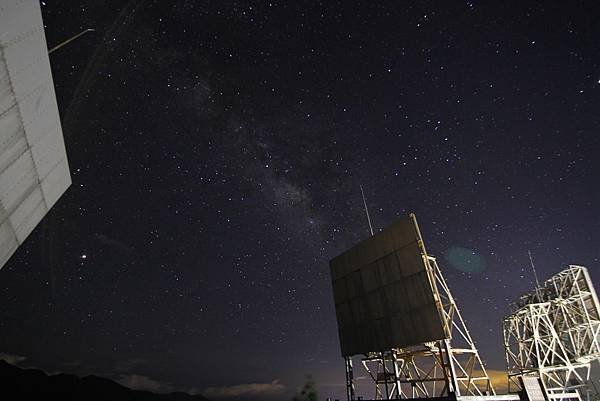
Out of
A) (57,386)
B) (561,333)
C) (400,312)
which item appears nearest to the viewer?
(400,312)

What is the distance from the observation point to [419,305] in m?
16.9

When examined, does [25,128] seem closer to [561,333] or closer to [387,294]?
[387,294]

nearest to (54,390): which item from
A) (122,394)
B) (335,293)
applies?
(122,394)

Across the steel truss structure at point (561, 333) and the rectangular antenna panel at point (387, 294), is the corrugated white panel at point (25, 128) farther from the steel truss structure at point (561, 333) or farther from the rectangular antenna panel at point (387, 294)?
the steel truss structure at point (561, 333)

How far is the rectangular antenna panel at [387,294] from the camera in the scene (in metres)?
16.7

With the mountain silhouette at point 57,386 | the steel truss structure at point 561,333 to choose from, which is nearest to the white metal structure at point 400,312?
the steel truss structure at point 561,333

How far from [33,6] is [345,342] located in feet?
66.0

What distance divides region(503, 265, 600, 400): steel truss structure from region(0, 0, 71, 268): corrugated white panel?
27.4 metres

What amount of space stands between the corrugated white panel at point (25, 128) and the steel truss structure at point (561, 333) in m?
27.4

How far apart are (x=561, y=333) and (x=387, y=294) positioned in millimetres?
16622

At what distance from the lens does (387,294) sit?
1877 centimetres

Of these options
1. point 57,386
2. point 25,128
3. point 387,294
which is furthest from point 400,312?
point 57,386

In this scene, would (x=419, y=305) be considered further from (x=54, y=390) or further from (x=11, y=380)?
(x=54, y=390)

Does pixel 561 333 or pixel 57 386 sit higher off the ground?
pixel 57 386
